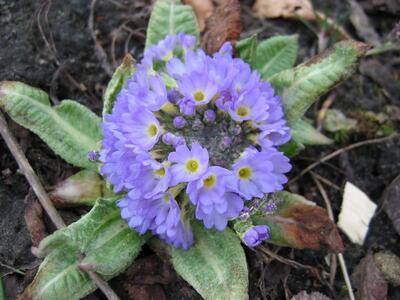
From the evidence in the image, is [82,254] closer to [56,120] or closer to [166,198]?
[166,198]

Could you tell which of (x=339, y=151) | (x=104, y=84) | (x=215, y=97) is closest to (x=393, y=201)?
(x=339, y=151)

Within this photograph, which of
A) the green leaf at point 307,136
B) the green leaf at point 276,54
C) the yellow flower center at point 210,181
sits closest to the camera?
the yellow flower center at point 210,181

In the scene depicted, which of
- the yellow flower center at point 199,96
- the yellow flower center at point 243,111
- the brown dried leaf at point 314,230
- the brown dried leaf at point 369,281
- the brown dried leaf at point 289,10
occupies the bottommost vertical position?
the brown dried leaf at point 369,281

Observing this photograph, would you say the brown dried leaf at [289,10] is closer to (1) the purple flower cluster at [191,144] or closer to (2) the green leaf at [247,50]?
(2) the green leaf at [247,50]

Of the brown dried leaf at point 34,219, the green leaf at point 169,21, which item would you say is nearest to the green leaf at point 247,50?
the green leaf at point 169,21

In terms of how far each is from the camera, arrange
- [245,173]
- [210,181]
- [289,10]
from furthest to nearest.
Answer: [289,10] < [245,173] < [210,181]
